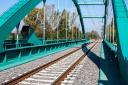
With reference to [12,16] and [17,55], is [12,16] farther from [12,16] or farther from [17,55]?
[17,55]

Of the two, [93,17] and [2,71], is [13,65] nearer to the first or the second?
[2,71]

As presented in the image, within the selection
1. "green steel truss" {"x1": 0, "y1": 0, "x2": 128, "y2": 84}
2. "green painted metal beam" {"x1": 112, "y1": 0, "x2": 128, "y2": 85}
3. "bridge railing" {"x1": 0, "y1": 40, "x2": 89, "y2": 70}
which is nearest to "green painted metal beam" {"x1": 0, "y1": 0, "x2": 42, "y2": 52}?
"green steel truss" {"x1": 0, "y1": 0, "x2": 128, "y2": 84}

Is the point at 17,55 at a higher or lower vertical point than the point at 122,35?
lower

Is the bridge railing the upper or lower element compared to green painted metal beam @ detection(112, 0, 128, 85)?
lower

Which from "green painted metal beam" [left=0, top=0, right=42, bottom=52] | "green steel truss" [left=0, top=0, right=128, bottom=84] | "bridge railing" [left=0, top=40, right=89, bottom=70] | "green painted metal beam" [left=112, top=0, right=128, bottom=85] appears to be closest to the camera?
"green painted metal beam" [left=112, top=0, right=128, bottom=85]

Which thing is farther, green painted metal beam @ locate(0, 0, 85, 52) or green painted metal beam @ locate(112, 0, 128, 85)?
green painted metal beam @ locate(0, 0, 85, 52)

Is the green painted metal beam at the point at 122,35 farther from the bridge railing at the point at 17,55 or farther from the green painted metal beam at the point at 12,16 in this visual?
the green painted metal beam at the point at 12,16

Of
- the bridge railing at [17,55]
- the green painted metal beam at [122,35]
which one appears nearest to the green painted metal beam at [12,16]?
the bridge railing at [17,55]

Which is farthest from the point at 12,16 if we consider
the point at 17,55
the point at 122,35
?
the point at 122,35

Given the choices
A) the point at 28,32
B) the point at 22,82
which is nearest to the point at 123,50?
the point at 22,82

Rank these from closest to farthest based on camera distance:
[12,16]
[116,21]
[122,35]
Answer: [122,35]
[116,21]
[12,16]

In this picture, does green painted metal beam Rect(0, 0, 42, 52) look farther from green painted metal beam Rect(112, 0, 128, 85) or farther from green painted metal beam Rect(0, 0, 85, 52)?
green painted metal beam Rect(112, 0, 128, 85)

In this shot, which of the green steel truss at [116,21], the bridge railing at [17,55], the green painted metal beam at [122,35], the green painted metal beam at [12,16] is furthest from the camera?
the green painted metal beam at [12,16]

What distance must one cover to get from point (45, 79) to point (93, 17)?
85.7m
